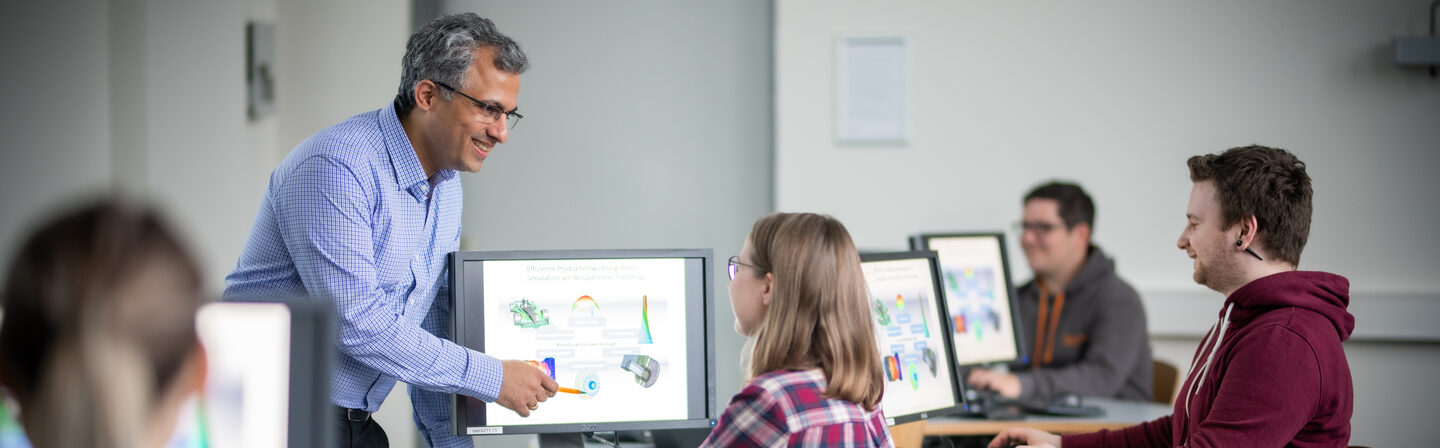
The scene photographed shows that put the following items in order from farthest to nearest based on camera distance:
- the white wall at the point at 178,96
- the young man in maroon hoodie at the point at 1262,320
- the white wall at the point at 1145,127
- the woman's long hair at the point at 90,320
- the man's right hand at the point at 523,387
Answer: the white wall at the point at 1145,127
the white wall at the point at 178,96
the man's right hand at the point at 523,387
the young man in maroon hoodie at the point at 1262,320
the woman's long hair at the point at 90,320

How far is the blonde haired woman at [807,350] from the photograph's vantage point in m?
1.42

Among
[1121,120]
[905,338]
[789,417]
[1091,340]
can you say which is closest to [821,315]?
[789,417]

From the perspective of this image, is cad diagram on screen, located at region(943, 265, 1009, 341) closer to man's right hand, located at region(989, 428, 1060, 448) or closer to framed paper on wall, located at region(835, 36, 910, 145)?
man's right hand, located at region(989, 428, 1060, 448)

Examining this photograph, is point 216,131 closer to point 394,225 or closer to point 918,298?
point 394,225

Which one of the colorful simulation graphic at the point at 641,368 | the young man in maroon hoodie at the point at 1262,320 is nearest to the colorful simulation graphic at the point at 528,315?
the colorful simulation graphic at the point at 641,368

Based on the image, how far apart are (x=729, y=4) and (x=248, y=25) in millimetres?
1825

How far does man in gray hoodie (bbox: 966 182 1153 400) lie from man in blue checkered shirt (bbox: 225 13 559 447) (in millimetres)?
1784

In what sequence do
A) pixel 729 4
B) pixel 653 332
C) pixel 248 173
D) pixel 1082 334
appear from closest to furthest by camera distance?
pixel 653 332
pixel 1082 334
pixel 248 173
pixel 729 4

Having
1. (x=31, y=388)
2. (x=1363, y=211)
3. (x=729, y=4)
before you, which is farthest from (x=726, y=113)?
(x=31, y=388)

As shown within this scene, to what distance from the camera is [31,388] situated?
714mm

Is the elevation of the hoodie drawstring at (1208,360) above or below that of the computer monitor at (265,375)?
below

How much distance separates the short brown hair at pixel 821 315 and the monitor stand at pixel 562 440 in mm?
551

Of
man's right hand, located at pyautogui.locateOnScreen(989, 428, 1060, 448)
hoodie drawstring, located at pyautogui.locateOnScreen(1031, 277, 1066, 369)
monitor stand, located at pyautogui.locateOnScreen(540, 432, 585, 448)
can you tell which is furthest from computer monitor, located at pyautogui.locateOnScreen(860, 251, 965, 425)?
hoodie drawstring, located at pyautogui.locateOnScreen(1031, 277, 1066, 369)

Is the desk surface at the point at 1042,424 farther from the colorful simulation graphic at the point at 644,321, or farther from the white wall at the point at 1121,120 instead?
the white wall at the point at 1121,120
